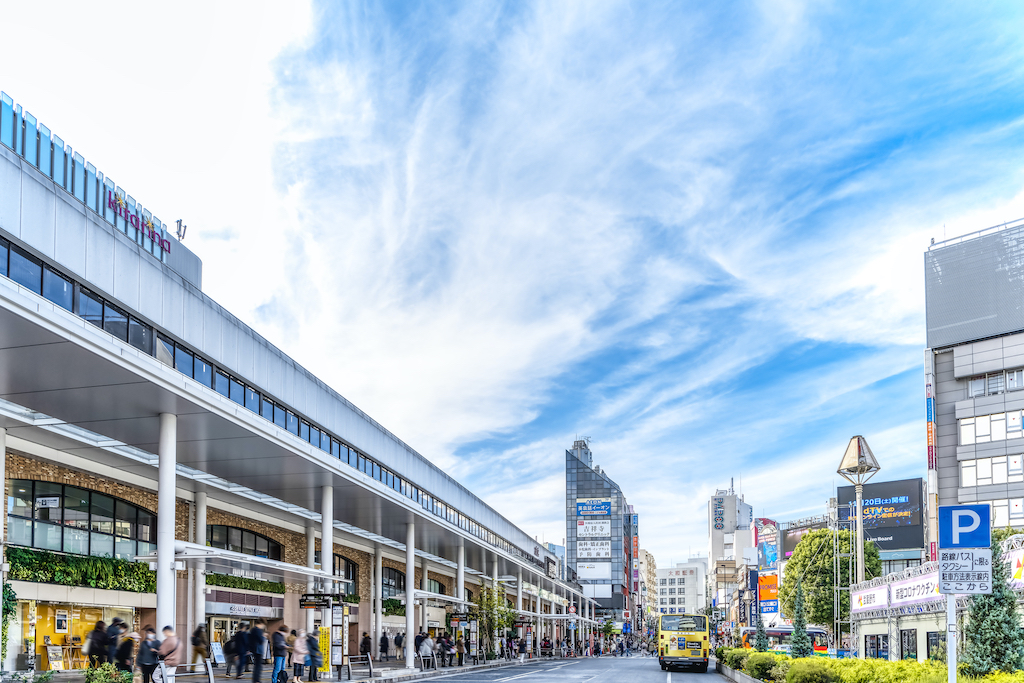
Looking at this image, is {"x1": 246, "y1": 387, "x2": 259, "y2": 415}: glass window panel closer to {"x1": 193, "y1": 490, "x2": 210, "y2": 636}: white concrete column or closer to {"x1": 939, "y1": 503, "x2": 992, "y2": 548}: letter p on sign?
{"x1": 193, "y1": 490, "x2": 210, "y2": 636}: white concrete column

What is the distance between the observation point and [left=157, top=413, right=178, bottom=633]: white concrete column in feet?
65.1

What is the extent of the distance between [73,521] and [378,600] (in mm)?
27690

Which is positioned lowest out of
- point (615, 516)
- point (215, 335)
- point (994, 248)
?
point (615, 516)

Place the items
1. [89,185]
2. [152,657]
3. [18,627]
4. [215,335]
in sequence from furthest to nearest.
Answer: [89,185] < [215,335] < [18,627] < [152,657]

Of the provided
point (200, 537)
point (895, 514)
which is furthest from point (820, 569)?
point (200, 537)

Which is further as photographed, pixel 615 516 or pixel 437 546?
pixel 615 516

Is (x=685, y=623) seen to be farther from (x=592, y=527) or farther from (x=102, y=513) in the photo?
(x=592, y=527)

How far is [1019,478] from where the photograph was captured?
199ft

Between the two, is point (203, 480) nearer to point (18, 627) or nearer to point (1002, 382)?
point (18, 627)

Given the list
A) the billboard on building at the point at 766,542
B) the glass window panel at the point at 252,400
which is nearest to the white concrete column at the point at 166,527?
the glass window panel at the point at 252,400

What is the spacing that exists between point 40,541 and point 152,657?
6.63 meters

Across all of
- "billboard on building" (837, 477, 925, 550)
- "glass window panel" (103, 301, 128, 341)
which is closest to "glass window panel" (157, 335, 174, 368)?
"glass window panel" (103, 301, 128, 341)

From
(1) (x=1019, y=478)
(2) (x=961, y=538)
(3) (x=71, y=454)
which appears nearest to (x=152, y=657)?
(3) (x=71, y=454)

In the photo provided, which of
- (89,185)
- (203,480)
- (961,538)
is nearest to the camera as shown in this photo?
(961,538)
